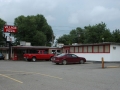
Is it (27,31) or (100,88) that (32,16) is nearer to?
(27,31)

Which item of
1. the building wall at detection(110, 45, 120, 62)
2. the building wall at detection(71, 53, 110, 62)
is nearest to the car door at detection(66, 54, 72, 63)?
the building wall at detection(71, 53, 110, 62)

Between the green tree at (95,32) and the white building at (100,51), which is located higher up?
the green tree at (95,32)

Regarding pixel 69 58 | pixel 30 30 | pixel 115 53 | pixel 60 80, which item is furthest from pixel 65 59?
pixel 30 30

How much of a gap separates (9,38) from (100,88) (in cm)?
3795

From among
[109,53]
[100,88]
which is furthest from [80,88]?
[109,53]

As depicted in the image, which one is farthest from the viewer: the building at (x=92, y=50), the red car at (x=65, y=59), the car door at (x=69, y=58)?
the building at (x=92, y=50)

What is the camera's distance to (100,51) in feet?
112

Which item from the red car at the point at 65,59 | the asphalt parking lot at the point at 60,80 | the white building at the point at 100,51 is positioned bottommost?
the asphalt parking lot at the point at 60,80

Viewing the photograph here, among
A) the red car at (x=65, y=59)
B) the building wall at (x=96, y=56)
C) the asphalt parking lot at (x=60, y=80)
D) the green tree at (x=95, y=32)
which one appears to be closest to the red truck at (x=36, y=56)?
the building wall at (x=96, y=56)

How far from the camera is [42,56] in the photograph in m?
39.1

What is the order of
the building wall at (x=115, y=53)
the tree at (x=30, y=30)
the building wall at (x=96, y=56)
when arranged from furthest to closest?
the tree at (x=30, y=30) → the building wall at (x=96, y=56) → the building wall at (x=115, y=53)

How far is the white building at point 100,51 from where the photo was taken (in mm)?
32188

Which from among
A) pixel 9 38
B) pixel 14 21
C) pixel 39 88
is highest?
pixel 14 21

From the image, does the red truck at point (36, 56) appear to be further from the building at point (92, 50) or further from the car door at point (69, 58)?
the car door at point (69, 58)
